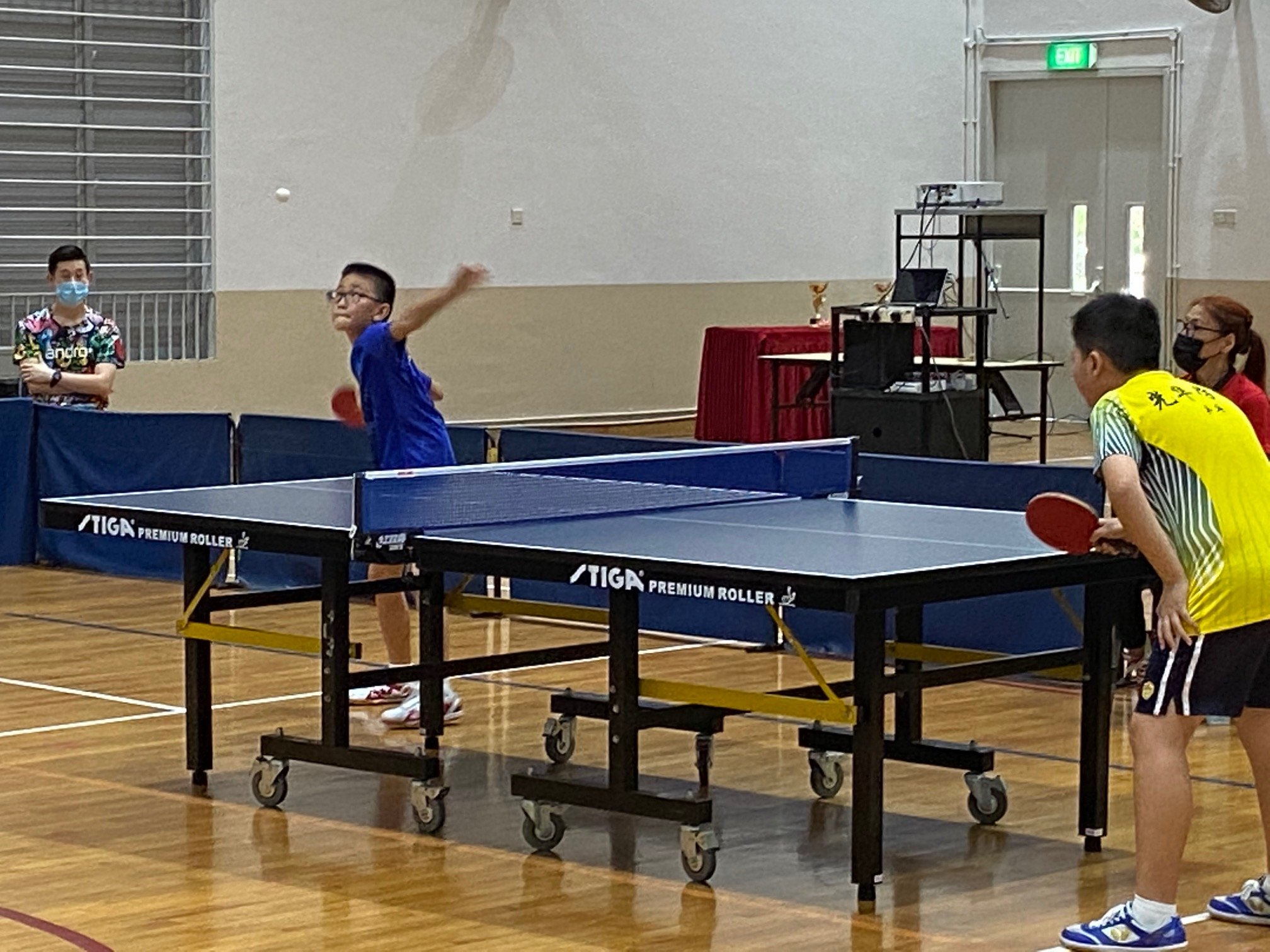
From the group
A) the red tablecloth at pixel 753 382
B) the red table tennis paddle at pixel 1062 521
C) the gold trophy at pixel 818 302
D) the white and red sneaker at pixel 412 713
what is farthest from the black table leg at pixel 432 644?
the gold trophy at pixel 818 302

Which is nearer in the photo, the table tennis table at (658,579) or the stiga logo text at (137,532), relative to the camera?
the table tennis table at (658,579)

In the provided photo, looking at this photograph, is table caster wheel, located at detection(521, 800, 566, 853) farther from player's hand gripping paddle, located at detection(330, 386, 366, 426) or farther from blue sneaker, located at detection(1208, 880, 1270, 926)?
player's hand gripping paddle, located at detection(330, 386, 366, 426)

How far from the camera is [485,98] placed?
54.0ft

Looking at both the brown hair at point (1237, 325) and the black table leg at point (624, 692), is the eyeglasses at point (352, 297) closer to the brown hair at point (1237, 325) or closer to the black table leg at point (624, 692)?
the black table leg at point (624, 692)

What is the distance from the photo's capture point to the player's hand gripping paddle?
7039mm

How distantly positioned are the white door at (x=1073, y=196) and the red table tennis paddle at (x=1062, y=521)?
46.3ft

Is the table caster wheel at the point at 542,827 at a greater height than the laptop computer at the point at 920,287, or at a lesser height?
lesser

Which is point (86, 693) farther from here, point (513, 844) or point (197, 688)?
point (513, 844)

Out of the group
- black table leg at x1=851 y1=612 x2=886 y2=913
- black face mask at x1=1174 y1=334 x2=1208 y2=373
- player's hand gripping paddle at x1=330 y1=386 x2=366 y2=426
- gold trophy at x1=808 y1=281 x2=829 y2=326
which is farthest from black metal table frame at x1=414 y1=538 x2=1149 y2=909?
gold trophy at x1=808 y1=281 x2=829 y2=326

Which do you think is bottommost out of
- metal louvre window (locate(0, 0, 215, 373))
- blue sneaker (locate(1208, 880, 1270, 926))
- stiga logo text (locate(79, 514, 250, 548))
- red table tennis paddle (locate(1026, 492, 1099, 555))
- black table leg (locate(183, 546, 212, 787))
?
blue sneaker (locate(1208, 880, 1270, 926))

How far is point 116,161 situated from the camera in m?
14.7

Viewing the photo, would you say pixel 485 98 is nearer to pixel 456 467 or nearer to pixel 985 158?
pixel 985 158

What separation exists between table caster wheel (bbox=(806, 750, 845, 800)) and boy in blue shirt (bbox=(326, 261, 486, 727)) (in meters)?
1.32

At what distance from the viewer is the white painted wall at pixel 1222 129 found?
17609 millimetres
